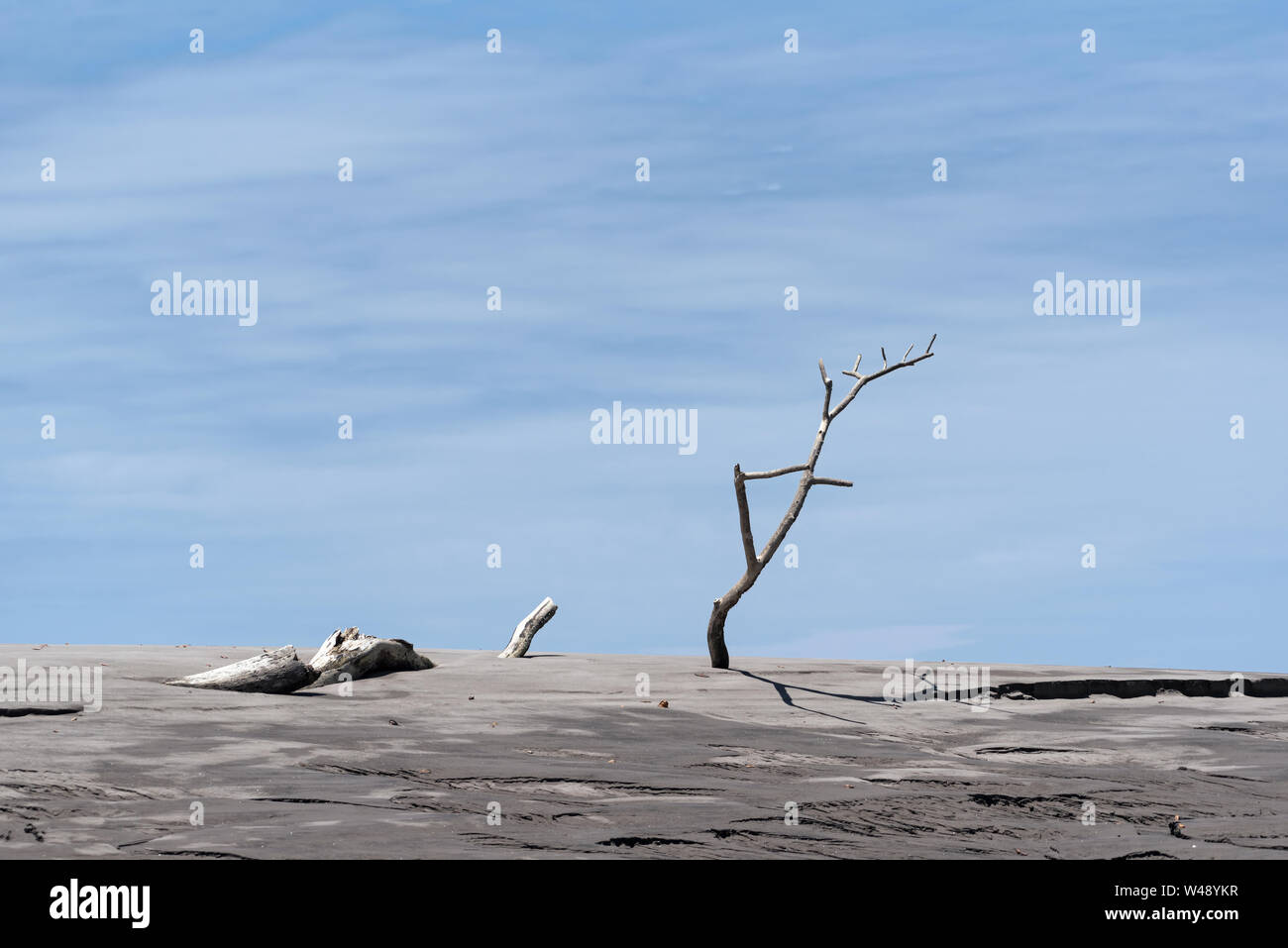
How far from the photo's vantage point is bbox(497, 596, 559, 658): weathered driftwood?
18.0 metres

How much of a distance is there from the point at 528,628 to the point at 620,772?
833cm

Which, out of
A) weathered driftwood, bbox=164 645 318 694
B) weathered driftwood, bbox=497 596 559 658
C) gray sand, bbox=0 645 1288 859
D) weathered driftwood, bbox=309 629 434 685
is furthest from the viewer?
weathered driftwood, bbox=497 596 559 658

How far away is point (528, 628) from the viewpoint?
59.5ft

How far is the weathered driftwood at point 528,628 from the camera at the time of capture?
18000mm

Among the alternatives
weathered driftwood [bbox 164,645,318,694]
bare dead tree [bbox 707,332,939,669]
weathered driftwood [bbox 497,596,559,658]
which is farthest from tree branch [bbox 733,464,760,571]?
weathered driftwood [bbox 164,645,318,694]

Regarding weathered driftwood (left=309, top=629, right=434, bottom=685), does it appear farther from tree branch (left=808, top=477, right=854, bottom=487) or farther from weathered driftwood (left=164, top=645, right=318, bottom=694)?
tree branch (left=808, top=477, right=854, bottom=487)

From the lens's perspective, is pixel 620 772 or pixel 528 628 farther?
pixel 528 628

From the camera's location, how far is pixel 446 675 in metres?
15.5

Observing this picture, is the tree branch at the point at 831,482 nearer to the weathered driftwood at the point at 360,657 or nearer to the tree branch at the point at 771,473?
the tree branch at the point at 771,473

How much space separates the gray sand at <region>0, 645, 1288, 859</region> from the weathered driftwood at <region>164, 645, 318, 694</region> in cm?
30

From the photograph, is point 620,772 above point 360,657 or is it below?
below

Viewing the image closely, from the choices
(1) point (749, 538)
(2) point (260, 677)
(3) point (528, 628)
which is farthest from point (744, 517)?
(2) point (260, 677)

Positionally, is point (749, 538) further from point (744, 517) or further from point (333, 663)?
point (333, 663)
